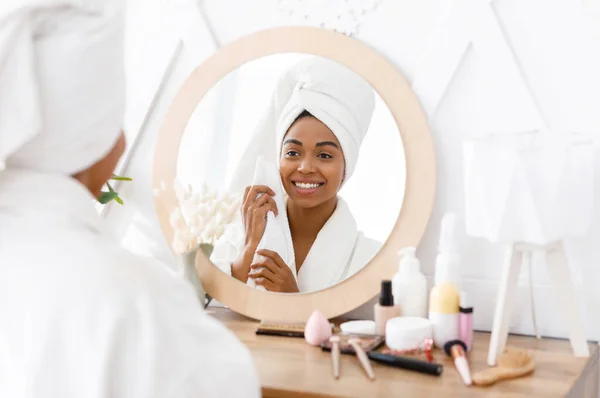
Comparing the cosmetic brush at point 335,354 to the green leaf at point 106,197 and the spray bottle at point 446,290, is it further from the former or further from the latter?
the green leaf at point 106,197

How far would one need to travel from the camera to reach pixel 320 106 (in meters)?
1.52

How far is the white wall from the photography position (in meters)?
1.38

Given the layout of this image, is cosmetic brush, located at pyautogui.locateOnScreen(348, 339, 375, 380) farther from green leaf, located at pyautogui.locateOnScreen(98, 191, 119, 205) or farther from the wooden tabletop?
green leaf, located at pyautogui.locateOnScreen(98, 191, 119, 205)

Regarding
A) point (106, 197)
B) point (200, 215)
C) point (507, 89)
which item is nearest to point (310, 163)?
point (200, 215)

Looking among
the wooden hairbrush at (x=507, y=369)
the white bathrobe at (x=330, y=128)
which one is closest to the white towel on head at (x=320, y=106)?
the white bathrobe at (x=330, y=128)

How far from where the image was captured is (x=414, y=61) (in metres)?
1.52

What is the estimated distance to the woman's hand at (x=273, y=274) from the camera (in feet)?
5.13

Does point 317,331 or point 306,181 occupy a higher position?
point 306,181

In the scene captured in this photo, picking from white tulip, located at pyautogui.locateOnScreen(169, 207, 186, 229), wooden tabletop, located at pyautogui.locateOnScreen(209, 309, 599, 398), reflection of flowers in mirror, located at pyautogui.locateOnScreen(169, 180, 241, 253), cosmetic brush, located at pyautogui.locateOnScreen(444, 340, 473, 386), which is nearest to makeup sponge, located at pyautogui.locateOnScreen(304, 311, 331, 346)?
wooden tabletop, located at pyautogui.locateOnScreen(209, 309, 599, 398)

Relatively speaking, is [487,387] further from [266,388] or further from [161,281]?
[161,281]

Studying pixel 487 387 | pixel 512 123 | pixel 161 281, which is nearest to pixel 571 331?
pixel 487 387

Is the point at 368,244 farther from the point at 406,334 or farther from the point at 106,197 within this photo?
the point at 106,197

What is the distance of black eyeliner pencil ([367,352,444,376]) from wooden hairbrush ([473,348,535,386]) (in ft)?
0.20

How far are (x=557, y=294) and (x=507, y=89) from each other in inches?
16.3
